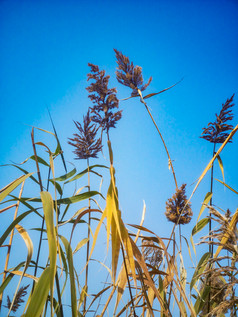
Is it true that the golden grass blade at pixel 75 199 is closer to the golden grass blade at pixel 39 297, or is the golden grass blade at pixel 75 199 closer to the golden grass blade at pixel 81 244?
the golden grass blade at pixel 81 244

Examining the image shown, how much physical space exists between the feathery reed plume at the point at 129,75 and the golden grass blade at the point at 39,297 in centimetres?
90

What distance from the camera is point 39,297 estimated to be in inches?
23.4

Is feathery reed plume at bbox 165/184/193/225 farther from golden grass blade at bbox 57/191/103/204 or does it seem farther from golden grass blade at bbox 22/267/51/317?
golden grass blade at bbox 22/267/51/317

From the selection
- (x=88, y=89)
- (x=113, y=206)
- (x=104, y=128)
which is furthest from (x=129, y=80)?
(x=113, y=206)

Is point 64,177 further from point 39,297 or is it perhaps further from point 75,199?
point 39,297

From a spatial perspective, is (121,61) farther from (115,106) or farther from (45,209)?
(45,209)

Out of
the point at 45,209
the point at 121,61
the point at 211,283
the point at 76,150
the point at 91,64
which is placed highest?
the point at 121,61

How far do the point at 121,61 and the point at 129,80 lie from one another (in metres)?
0.12

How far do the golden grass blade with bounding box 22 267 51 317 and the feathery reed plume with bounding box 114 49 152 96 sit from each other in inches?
35.5

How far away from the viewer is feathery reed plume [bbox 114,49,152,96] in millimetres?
1272

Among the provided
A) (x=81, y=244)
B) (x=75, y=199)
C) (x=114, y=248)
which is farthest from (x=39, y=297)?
(x=81, y=244)

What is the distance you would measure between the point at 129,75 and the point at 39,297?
3.24 ft

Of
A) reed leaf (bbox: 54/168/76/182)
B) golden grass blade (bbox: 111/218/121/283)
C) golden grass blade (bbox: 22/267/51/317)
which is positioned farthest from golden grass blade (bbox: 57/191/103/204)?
golden grass blade (bbox: 22/267/51/317)

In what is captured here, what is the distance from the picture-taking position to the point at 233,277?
81 centimetres
